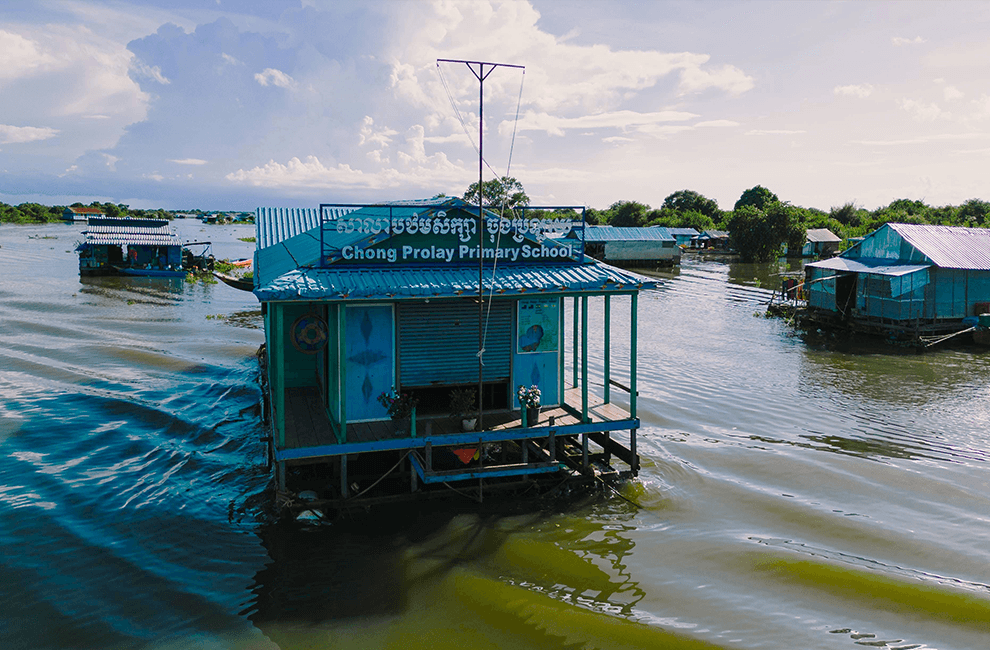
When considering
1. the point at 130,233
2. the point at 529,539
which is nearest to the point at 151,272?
the point at 130,233

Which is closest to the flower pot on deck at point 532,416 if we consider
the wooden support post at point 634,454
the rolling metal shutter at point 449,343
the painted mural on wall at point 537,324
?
the rolling metal shutter at point 449,343

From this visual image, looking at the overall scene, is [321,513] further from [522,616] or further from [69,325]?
[69,325]

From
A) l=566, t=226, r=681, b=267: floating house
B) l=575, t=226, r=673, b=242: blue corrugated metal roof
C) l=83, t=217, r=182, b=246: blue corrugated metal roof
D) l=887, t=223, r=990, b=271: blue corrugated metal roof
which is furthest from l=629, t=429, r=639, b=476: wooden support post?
l=566, t=226, r=681, b=267: floating house

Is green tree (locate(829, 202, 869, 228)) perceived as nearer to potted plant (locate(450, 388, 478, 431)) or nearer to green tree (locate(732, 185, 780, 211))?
green tree (locate(732, 185, 780, 211))

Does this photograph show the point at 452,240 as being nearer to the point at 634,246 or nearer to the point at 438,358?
the point at 438,358

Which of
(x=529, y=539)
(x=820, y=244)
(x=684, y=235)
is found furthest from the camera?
(x=684, y=235)

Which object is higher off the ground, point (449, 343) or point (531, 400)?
point (449, 343)

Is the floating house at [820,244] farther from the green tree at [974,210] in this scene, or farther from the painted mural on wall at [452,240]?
the painted mural on wall at [452,240]
